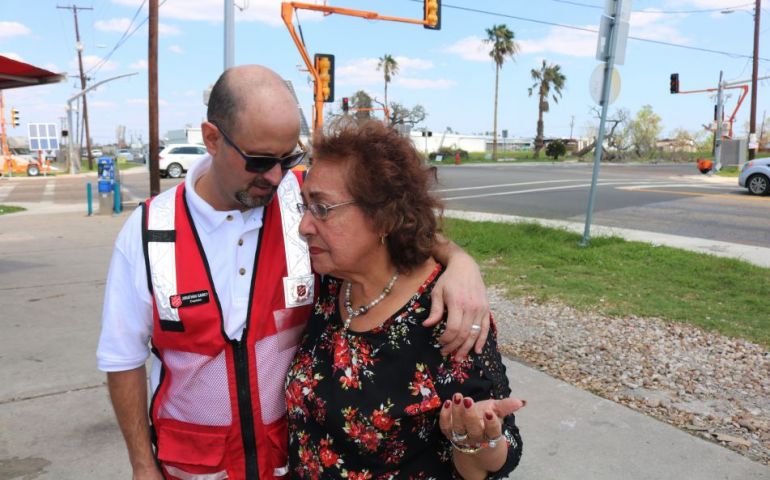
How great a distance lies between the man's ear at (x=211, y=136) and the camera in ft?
5.79

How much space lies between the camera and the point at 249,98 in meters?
1.69

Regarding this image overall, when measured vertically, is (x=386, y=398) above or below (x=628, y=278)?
above

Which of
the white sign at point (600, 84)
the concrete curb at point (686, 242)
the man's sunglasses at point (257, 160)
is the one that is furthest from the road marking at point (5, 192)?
the man's sunglasses at point (257, 160)

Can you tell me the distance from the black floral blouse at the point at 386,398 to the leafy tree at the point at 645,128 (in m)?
60.1

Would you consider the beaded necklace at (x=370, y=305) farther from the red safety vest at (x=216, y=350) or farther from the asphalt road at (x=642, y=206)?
the asphalt road at (x=642, y=206)

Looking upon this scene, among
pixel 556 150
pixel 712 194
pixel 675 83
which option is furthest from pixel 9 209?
pixel 556 150

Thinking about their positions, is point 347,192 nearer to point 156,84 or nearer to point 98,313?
point 98,313

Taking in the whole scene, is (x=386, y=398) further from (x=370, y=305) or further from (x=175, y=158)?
(x=175, y=158)

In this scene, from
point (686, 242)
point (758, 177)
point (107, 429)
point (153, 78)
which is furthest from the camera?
point (758, 177)

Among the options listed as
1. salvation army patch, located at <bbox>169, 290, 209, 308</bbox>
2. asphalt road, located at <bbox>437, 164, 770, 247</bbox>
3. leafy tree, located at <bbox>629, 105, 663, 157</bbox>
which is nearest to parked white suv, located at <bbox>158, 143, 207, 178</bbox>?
asphalt road, located at <bbox>437, 164, 770, 247</bbox>

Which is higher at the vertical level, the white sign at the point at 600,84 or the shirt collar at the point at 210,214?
the white sign at the point at 600,84

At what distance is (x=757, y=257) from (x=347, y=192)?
8418 millimetres

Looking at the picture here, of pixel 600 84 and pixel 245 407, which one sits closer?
pixel 245 407

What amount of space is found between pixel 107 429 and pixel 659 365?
3.67 meters
